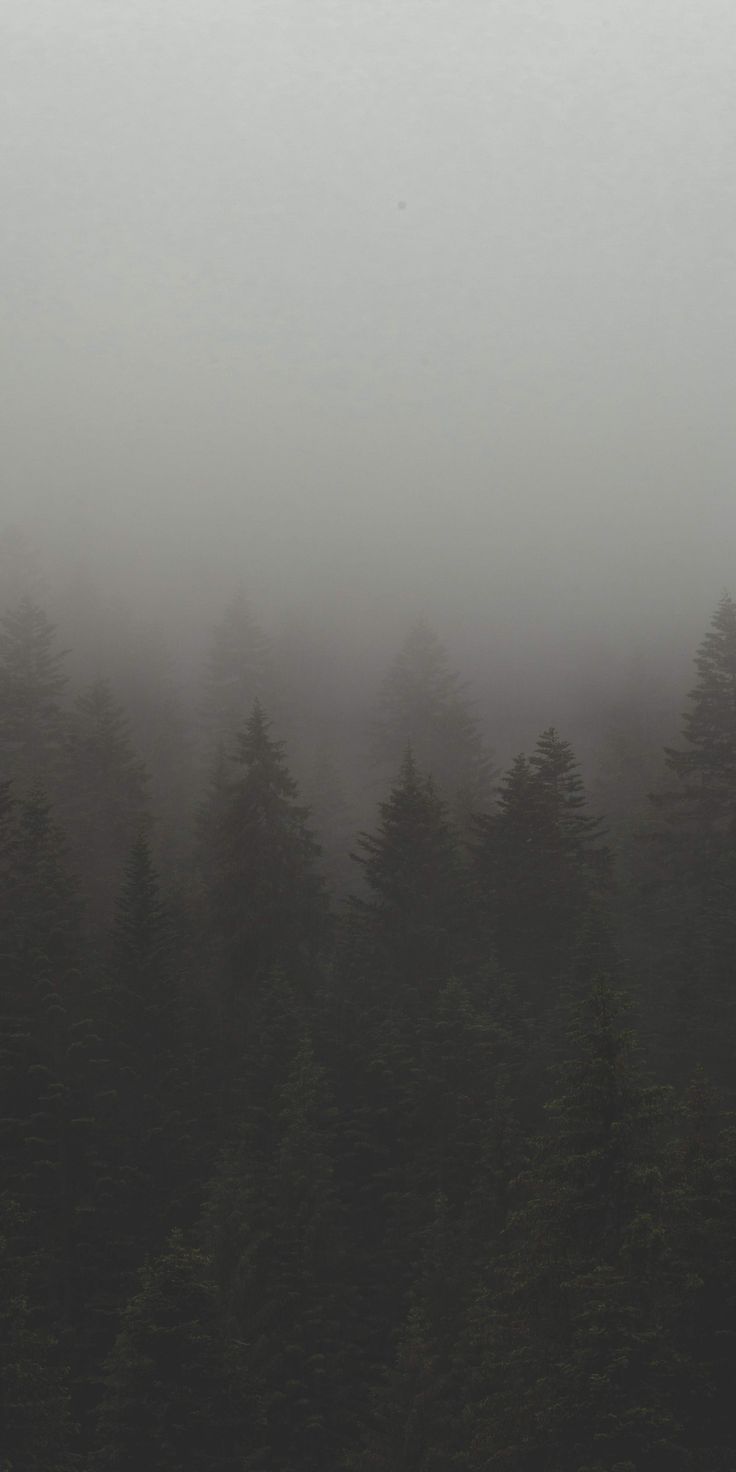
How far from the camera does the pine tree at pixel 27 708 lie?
155ft

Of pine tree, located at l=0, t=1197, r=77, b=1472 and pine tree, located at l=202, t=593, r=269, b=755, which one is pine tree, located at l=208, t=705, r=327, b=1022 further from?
pine tree, located at l=202, t=593, r=269, b=755

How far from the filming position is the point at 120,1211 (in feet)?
86.8

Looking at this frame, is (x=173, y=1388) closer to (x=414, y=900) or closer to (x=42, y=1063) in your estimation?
(x=42, y=1063)

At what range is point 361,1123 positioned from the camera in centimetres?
2945

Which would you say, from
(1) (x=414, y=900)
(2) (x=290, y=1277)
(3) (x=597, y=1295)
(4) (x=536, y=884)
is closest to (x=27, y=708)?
(1) (x=414, y=900)

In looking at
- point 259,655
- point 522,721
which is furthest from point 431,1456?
point 522,721

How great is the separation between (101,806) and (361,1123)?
20.6 metres

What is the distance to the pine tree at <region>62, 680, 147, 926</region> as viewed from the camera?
4300cm

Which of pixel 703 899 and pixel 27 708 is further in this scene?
pixel 27 708

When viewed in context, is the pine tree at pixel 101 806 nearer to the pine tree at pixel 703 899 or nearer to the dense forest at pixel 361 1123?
the dense forest at pixel 361 1123

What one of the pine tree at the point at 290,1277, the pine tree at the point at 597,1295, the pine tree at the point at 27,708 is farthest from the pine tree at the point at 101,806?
the pine tree at the point at 597,1295

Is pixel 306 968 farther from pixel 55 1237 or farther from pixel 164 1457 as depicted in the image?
pixel 164 1457

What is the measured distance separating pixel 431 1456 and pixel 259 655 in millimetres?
51564

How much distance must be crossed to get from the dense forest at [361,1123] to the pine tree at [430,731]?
3.22ft
